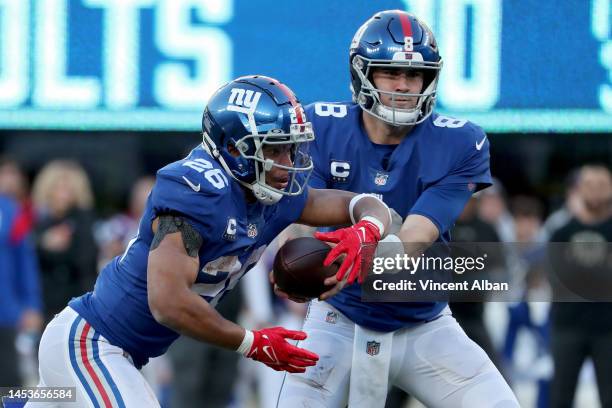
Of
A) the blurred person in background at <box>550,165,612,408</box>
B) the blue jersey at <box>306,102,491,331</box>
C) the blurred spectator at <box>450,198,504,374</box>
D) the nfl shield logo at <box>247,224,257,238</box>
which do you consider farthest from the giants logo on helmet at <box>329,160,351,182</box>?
the blurred spectator at <box>450,198,504,374</box>

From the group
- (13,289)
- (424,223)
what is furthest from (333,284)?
(13,289)

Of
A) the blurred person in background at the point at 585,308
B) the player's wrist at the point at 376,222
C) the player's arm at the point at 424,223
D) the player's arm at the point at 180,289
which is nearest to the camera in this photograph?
the player's arm at the point at 180,289

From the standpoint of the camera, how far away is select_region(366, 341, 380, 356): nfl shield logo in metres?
4.18

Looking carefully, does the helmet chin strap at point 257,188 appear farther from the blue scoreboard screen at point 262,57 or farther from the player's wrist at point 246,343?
the blue scoreboard screen at point 262,57

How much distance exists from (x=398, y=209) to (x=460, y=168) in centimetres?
25

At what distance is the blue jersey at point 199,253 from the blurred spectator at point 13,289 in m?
2.95

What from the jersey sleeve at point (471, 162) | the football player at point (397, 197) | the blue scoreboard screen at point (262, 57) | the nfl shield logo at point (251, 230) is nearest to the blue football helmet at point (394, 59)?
the football player at point (397, 197)

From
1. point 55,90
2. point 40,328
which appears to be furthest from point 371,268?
point 40,328

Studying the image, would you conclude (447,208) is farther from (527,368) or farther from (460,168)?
(527,368)

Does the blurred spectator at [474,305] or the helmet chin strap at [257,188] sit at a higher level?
the helmet chin strap at [257,188]

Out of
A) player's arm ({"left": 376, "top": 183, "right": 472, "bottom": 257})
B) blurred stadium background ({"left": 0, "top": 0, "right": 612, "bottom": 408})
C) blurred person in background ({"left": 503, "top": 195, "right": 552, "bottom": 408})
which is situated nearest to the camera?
player's arm ({"left": 376, "top": 183, "right": 472, "bottom": 257})

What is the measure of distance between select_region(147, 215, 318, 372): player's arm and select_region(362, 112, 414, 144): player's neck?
0.94 m

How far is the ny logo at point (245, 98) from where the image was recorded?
3766 millimetres

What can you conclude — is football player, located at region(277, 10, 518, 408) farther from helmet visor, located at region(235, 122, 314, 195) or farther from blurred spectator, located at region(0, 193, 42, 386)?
blurred spectator, located at region(0, 193, 42, 386)
